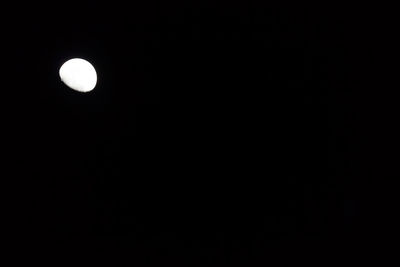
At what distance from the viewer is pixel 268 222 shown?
2189 mm

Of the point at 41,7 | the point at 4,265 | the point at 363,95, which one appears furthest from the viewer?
the point at 4,265

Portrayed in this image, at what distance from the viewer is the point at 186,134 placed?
2.13m

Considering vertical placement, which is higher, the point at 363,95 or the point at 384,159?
the point at 363,95

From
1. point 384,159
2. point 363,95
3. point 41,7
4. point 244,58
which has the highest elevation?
point 41,7

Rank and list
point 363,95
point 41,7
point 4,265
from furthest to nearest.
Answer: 1. point 4,265
2. point 363,95
3. point 41,7

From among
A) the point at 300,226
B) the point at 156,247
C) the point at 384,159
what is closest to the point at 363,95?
the point at 384,159

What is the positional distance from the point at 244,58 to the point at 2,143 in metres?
1.37

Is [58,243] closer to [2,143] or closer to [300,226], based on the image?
[2,143]

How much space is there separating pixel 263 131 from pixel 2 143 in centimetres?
141

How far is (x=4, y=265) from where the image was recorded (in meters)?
2.14

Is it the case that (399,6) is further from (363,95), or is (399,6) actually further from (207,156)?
(207,156)

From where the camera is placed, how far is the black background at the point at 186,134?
1.94 metres

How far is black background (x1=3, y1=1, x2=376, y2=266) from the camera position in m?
1.94

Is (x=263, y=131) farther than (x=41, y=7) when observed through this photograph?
Yes
